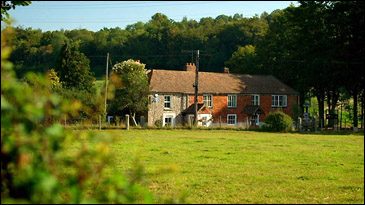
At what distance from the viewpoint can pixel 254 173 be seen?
46.9 feet

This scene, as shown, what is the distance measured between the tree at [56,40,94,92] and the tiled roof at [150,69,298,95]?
9.48 metres

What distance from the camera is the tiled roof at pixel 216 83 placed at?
48125 mm

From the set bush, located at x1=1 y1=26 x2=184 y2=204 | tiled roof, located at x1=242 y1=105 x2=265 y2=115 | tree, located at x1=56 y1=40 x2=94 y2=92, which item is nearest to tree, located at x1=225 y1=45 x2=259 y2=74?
tiled roof, located at x1=242 y1=105 x2=265 y2=115

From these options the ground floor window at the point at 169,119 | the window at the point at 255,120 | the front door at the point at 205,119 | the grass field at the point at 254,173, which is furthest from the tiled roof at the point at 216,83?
the grass field at the point at 254,173

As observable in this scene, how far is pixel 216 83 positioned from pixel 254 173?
124 feet

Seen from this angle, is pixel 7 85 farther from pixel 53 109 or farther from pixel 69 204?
pixel 69 204

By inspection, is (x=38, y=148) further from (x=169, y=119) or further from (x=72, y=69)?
(x=72, y=69)

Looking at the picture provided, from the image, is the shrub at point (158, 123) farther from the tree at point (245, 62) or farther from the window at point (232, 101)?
the tree at point (245, 62)

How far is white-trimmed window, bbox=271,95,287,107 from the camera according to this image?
52.8 m

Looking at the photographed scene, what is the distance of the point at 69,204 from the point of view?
9.87ft

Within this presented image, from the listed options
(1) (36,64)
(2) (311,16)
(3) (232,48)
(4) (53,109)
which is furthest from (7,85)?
(3) (232,48)

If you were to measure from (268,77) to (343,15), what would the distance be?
1488cm

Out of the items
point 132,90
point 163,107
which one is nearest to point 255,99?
point 163,107

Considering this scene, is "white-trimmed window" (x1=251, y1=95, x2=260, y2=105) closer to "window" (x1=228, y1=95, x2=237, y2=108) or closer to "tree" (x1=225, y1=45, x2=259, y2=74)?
"window" (x1=228, y1=95, x2=237, y2=108)
